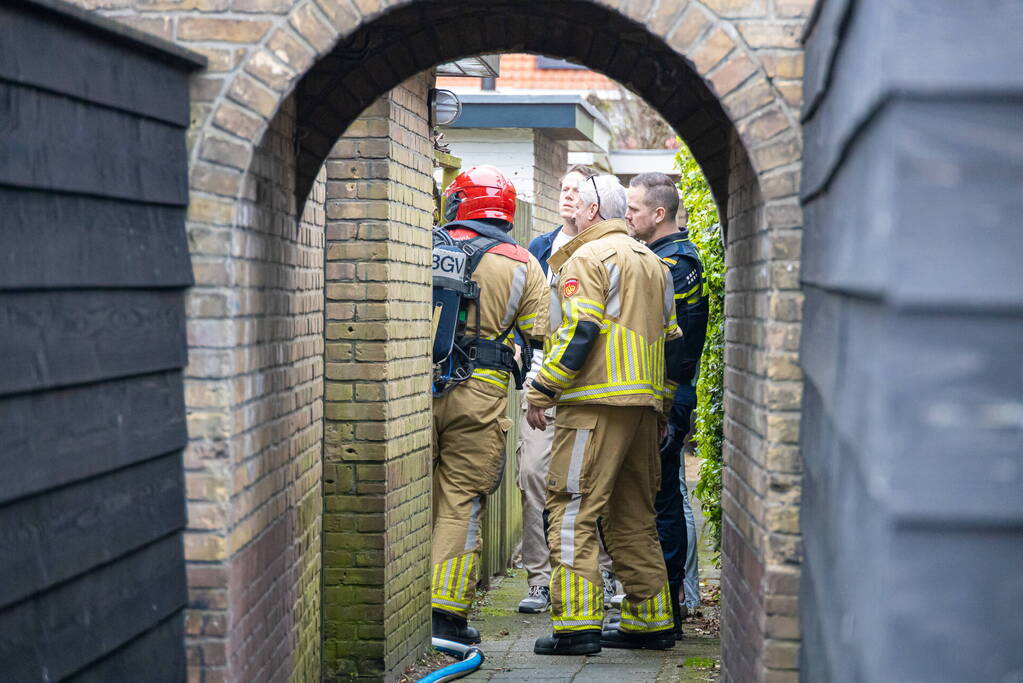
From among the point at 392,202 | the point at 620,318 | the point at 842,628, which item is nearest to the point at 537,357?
the point at 620,318

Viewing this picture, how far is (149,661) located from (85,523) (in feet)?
2.03

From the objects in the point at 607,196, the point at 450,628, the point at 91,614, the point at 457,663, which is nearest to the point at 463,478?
the point at 450,628

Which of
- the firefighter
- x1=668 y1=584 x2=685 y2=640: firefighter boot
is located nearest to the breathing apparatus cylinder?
the firefighter

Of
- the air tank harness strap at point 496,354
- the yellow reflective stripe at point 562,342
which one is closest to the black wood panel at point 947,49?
the yellow reflective stripe at point 562,342

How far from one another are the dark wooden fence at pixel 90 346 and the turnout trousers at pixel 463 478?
2.67m

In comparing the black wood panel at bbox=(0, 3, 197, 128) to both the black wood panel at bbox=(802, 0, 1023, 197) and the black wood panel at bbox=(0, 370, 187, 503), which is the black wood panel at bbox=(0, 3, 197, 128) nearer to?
the black wood panel at bbox=(0, 370, 187, 503)

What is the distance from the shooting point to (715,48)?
11.5ft

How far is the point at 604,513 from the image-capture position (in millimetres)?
5938

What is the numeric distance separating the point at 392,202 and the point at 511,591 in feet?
10.8

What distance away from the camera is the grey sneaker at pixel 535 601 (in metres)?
7.08

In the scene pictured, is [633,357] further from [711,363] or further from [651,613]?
[651,613]

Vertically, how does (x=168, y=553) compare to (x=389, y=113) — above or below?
below

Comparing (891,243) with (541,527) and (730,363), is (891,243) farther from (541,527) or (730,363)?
(541,527)

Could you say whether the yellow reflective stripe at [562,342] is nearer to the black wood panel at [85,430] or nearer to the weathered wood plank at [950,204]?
the black wood panel at [85,430]
